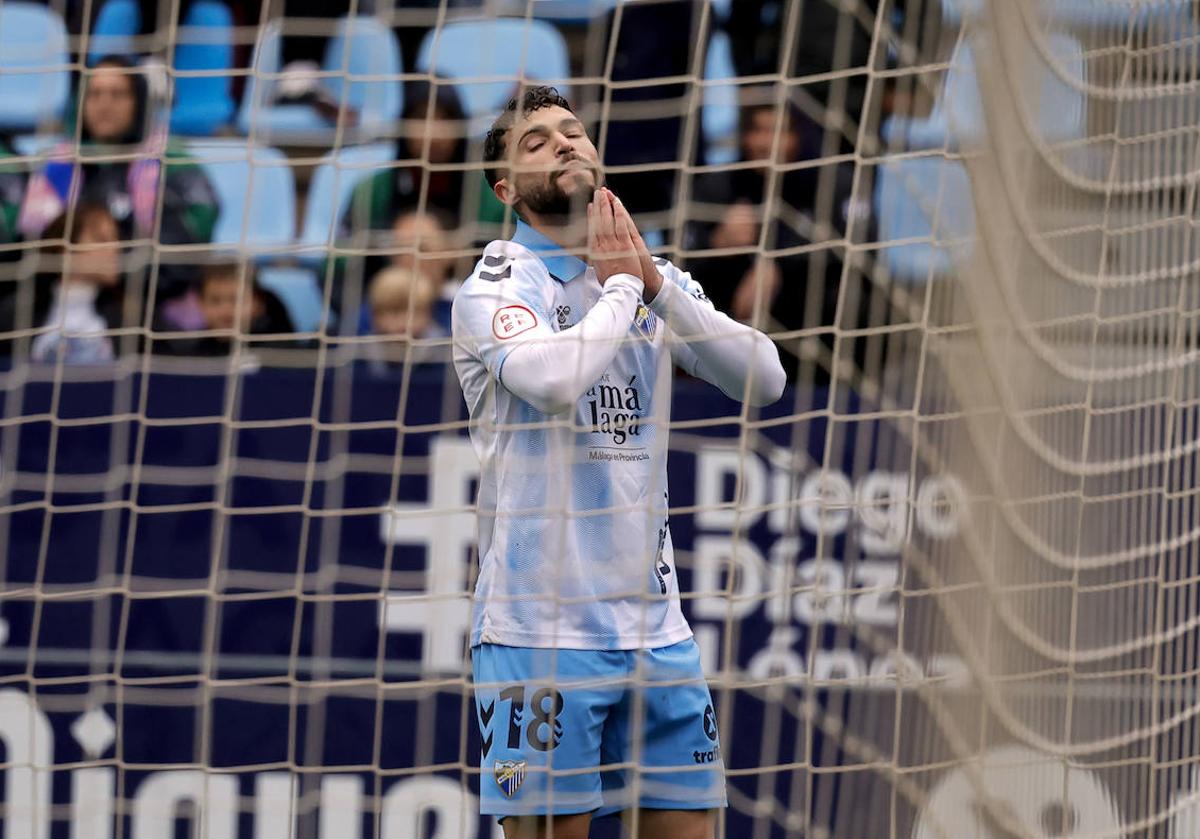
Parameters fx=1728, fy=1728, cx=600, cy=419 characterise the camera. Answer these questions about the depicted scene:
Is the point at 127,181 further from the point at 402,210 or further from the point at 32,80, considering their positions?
the point at 32,80

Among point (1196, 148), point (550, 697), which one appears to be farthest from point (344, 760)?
point (1196, 148)

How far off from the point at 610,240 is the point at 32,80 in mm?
3607

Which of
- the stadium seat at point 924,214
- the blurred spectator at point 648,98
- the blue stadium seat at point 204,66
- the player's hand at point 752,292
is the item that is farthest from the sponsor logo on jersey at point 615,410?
the blue stadium seat at point 204,66

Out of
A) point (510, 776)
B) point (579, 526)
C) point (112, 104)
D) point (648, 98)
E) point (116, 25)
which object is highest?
point (116, 25)

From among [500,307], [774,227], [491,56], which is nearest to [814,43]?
[774,227]

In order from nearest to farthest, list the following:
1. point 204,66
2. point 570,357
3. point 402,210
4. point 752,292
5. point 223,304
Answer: point 570,357 → point 752,292 → point 223,304 → point 402,210 → point 204,66

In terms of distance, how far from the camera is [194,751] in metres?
4.34

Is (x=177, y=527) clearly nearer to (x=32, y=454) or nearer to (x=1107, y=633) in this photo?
(x=32, y=454)

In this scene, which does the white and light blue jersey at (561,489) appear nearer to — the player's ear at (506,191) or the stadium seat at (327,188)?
Result: the player's ear at (506,191)

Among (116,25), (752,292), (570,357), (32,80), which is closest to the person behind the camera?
(570,357)

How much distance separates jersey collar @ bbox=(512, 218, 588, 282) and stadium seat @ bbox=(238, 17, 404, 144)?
2.45 meters

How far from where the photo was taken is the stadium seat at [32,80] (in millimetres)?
5613

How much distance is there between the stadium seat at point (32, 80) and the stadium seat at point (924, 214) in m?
2.73

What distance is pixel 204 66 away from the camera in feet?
20.3
